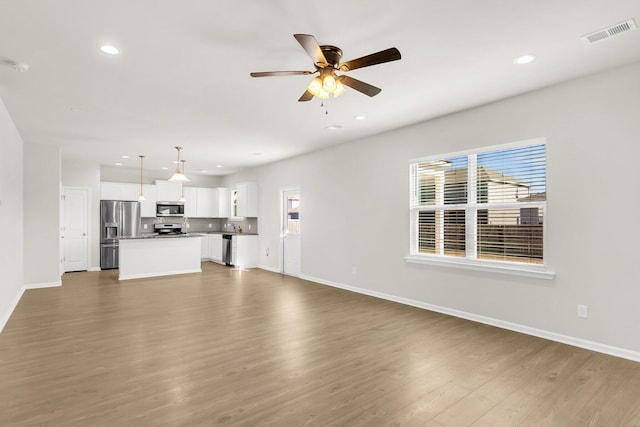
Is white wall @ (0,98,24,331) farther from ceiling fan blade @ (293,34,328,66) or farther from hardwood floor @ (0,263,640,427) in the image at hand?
ceiling fan blade @ (293,34,328,66)

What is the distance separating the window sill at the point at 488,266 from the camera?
3891 millimetres

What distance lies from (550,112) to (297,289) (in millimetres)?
4816

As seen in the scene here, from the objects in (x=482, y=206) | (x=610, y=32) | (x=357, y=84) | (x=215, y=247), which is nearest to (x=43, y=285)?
(x=215, y=247)

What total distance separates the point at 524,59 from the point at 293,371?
11.7 feet

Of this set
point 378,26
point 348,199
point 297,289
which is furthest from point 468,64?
point 297,289

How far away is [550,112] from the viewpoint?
3832 mm

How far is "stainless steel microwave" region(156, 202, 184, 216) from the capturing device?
10000 millimetres

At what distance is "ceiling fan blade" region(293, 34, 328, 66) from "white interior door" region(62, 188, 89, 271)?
27.9ft

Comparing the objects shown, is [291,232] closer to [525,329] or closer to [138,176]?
[138,176]

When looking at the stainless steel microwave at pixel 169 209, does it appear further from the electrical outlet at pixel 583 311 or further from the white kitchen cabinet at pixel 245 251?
the electrical outlet at pixel 583 311

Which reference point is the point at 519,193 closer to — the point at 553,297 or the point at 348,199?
the point at 553,297

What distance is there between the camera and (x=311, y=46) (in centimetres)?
230

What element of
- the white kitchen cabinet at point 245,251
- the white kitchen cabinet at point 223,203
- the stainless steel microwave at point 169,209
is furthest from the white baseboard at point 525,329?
the stainless steel microwave at point 169,209

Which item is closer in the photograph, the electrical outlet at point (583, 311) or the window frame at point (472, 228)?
the electrical outlet at point (583, 311)
